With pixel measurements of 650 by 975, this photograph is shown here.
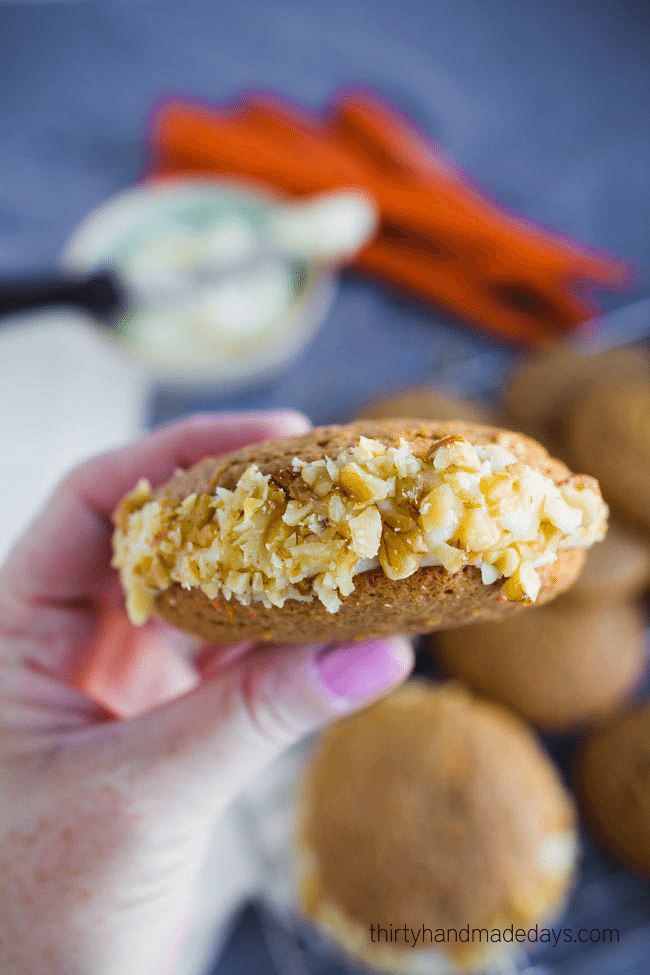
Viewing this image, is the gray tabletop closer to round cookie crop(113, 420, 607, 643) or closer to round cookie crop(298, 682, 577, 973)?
round cookie crop(298, 682, 577, 973)

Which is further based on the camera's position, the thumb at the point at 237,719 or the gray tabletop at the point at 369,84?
the gray tabletop at the point at 369,84

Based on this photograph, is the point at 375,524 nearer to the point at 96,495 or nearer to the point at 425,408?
the point at 96,495

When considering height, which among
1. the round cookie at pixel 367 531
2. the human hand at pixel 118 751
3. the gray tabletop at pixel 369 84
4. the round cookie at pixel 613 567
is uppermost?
the gray tabletop at pixel 369 84

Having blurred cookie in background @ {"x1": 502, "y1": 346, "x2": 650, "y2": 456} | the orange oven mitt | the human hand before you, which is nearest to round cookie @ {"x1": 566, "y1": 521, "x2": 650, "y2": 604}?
blurred cookie in background @ {"x1": 502, "y1": 346, "x2": 650, "y2": 456}

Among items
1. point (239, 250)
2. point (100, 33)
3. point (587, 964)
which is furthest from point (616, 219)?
point (587, 964)

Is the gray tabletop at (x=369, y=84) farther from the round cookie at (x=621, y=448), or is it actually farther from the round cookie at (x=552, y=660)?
the round cookie at (x=552, y=660)

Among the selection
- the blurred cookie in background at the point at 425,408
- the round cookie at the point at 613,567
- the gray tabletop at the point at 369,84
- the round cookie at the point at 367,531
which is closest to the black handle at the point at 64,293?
the gray tabletop at the point at 369,84
